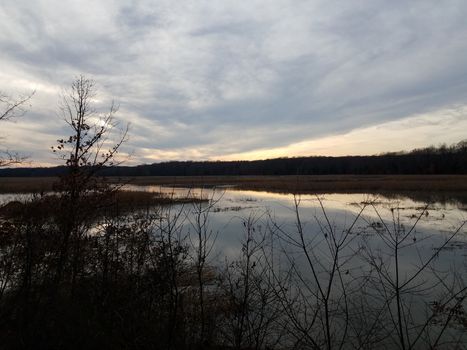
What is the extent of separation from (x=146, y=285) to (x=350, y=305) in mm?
3761

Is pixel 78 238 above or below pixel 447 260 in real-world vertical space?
above

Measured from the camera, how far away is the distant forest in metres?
87.8

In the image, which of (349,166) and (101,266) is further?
(349,166)

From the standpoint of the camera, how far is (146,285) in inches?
201

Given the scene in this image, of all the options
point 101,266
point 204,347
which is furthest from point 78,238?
point 204,347

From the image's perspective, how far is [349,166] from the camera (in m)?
114

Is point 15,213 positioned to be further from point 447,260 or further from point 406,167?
point 406,167

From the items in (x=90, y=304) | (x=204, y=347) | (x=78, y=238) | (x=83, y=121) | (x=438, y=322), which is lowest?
(x=438, y=322)

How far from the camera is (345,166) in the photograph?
375 feet

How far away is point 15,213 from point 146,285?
2246mm

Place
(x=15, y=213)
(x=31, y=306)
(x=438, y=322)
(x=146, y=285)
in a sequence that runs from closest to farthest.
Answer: (x=31, y=306) → (x=146, y=285) → (x=15, y=213) → (x=438, y=322)

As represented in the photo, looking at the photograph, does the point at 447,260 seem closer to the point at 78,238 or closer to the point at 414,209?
the point at 78,238

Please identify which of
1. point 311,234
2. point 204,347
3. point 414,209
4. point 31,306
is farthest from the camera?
point 414,209

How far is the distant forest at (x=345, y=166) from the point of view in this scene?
8775cm
